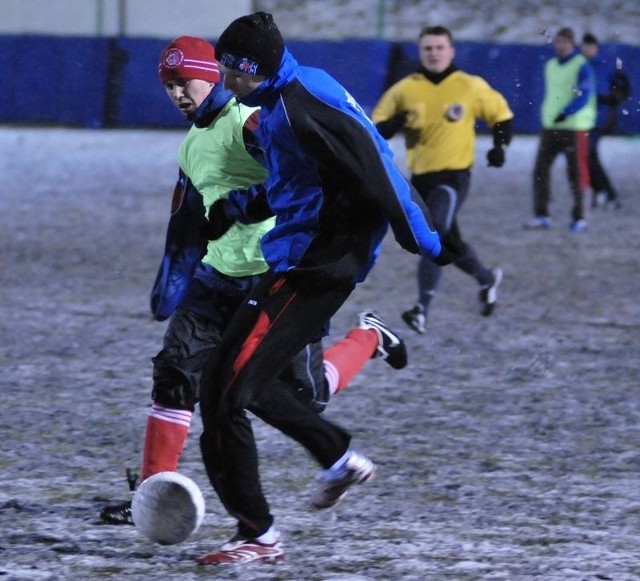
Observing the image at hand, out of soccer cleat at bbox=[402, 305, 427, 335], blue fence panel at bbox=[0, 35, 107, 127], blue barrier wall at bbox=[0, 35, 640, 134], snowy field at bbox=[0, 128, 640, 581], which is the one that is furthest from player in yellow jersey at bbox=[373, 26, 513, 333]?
blue fence panel at bbox=[0, 35, 107, 127]

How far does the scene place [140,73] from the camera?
2558 cm

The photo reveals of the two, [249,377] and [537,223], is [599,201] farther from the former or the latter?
[249,377]

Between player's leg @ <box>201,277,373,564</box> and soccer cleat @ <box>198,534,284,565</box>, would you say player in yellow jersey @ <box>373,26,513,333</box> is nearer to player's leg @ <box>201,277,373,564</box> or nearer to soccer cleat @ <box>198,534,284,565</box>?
player's leg @ <box>201,277,373,564</box>

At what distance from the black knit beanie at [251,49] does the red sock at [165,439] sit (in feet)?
4.07

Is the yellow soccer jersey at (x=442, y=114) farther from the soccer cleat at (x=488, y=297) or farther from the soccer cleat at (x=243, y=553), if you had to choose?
the soccer cleat at (x=243, y=553)

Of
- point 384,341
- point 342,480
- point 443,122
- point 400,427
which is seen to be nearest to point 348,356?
point 384,341

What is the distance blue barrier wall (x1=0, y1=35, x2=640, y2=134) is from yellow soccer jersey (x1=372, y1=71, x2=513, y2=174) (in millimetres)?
15996

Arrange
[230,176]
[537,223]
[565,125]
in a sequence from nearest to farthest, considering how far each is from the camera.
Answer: [230,176] < [537,223] < [565,125]

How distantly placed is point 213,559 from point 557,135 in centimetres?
1042

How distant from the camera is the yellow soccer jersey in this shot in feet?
30.6

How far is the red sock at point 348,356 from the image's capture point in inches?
222

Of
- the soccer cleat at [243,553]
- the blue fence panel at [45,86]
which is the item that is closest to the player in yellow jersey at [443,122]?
the soccer cleat at [243,553]

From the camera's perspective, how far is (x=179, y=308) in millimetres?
5051

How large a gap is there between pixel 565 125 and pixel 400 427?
8.44 meters
